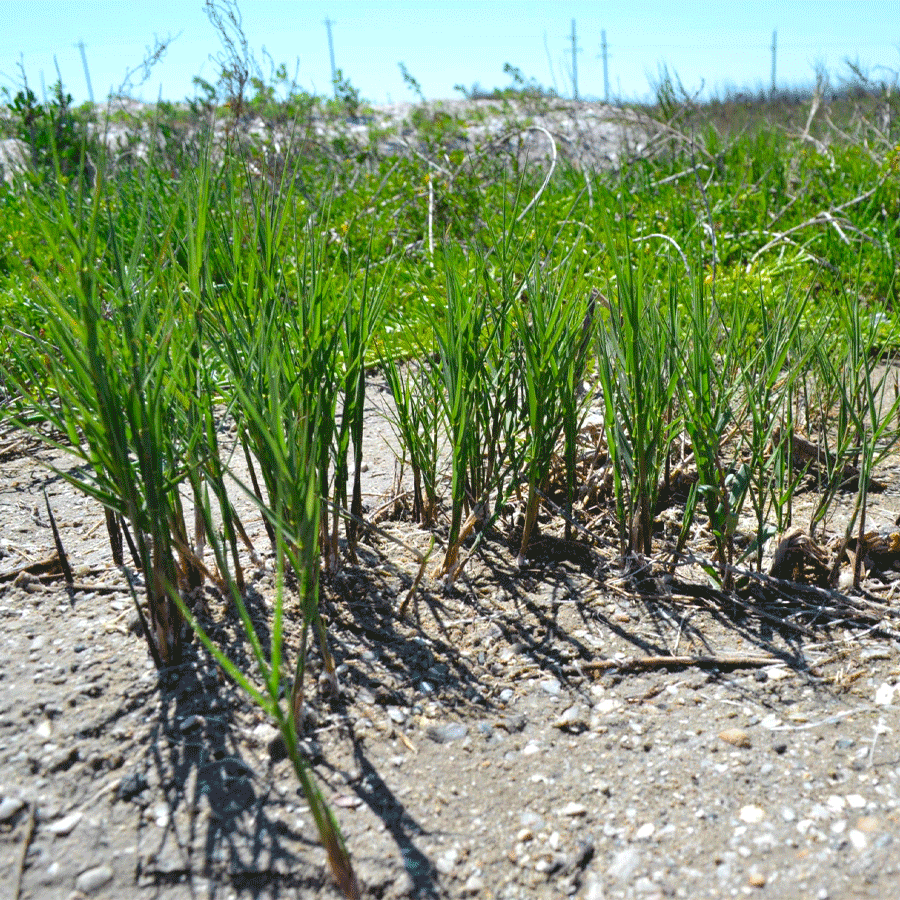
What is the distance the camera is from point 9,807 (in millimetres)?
1114

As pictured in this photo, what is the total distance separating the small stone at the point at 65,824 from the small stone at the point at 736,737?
913 mm

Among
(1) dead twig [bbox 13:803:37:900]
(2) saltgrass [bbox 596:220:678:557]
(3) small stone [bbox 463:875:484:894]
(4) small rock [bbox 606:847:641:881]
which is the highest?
(2) saltgrass [bbox 596:220:678:557]

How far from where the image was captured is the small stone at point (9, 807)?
1105 mm

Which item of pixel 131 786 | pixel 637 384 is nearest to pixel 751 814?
pixel 637 384

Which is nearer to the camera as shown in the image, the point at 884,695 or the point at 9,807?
the point at 9,807

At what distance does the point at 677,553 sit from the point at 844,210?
12.5 ft

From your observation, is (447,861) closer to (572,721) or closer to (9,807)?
(572,721)

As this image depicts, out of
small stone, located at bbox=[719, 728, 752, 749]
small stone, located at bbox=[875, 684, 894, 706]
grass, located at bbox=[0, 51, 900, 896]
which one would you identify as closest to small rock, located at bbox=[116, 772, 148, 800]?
grass, located at bbox=[0, 51, 900, 896]

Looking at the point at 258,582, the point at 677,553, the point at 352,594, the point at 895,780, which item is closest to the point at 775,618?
the point at 677,553

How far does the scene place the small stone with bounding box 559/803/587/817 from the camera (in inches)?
45.0

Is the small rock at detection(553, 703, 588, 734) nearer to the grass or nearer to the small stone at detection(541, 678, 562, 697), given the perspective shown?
the small stone at detection(541, 678, 562, 697)

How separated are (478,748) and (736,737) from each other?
0.39 meters

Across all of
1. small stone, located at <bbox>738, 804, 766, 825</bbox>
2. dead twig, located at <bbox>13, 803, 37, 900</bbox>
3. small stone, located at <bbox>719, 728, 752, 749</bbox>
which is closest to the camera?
dead twig, located at <bbox>13, 803, 37, 900</bbox>

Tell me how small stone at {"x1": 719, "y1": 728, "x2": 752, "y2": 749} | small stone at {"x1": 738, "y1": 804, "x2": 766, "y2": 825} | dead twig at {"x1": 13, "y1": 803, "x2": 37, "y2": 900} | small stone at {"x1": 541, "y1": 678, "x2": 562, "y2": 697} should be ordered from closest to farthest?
dead twig at {"x1": 13, "y1": 803, "x2": 37, "y2": 900}, small stone at {"x1": 738, "y1": 804, "x2": 766, "y2": 825}, small stone at {"x1": 719, "y1": 728, "x2": 752, "y2": 749}, small stone at {"x1": 541, "y1": 678, "x2": 562, "y2": 697}
